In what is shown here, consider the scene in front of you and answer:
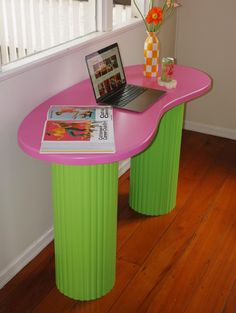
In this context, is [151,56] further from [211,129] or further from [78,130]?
[211,129]

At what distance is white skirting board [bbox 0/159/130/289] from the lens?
82.0 inches

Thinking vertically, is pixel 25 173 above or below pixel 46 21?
below

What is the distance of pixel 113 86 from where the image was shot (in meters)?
2.19

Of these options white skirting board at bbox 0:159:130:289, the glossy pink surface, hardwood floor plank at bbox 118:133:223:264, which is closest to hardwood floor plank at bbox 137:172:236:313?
hardwood floor plank at bbox 118:133:223:264

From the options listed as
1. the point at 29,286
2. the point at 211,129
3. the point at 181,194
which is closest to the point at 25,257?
the point at 29,286

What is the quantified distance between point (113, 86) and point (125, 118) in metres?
0.34

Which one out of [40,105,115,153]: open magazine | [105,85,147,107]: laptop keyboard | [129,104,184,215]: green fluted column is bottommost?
[129,104,184,215]: green fluted column

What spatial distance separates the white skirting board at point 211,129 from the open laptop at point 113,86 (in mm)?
1466

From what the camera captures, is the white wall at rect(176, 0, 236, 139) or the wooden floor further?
the white wall at rect(176, 0, 236, 139)

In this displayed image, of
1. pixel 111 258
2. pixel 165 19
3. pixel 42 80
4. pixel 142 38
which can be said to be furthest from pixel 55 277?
pixel 165 19

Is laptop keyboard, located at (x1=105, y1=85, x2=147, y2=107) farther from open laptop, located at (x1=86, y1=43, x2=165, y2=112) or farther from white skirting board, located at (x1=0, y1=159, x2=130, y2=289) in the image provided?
white skirting board, located at (x1=0, y1=159, x2=130, y2=289)

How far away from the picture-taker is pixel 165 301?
203 centimetres

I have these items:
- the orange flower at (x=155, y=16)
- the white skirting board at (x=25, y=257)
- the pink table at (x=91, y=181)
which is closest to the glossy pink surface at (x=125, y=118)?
the pink table at (x=91, y=181)

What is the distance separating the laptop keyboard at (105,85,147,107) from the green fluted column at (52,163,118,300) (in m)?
0.37
